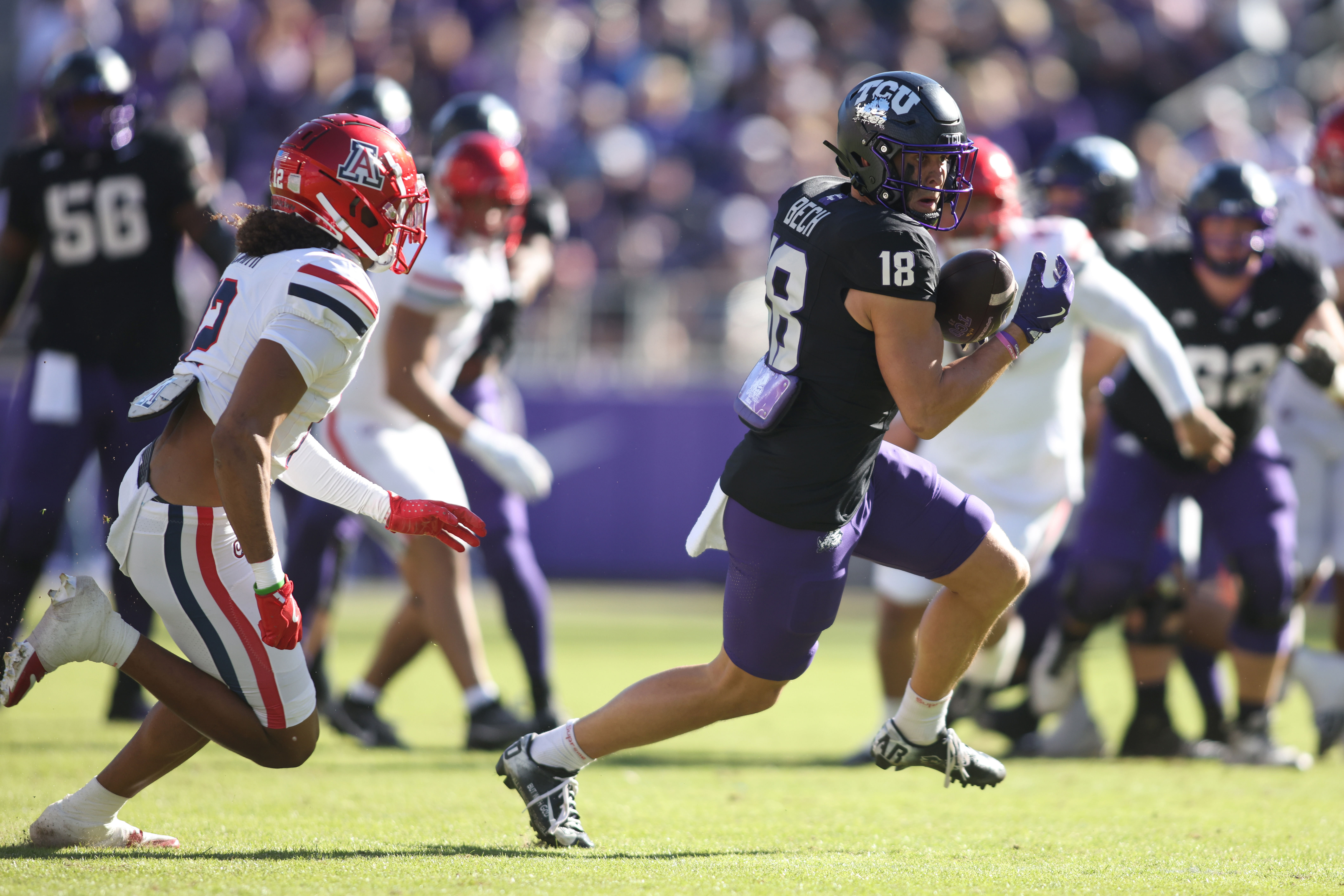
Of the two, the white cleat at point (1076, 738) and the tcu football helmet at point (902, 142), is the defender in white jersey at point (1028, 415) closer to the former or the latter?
the white cleat at point (1076, 738)

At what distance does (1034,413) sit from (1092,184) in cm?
119

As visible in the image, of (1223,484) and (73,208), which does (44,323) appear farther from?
(1223,484)

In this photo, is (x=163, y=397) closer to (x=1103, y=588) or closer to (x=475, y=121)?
(x=475, y=121)

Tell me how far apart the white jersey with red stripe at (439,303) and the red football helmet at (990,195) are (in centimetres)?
170

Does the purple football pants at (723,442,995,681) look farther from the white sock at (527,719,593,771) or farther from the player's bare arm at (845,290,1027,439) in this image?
the white sock at (527,719,593,771)

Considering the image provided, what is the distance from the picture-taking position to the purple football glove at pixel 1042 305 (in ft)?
11.4

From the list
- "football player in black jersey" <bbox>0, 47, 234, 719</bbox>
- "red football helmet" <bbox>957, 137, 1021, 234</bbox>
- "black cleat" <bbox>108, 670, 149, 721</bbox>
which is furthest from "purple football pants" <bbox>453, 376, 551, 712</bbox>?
"red football helmet" <bbox>957, 137, 1021, 234</bbox>

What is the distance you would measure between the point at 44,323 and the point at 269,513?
9.35ft

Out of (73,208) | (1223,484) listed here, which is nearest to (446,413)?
(73,208)

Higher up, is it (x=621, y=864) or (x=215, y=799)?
(x=621, y=864)

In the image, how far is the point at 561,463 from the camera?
1206 cm

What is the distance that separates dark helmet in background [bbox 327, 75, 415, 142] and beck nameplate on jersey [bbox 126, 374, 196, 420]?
9.20 ft

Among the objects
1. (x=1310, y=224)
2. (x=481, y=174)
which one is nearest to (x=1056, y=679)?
(x=1310, y=224)

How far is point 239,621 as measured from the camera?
3461mm
